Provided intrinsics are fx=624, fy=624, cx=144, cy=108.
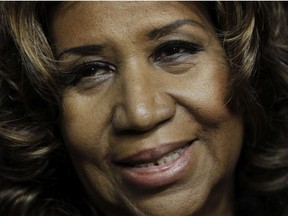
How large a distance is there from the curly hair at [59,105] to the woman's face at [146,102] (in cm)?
6

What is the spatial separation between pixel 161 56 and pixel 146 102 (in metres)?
0.17

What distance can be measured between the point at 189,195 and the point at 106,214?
35cm

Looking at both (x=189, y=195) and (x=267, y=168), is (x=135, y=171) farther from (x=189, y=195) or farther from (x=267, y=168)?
(x=267, y=168)

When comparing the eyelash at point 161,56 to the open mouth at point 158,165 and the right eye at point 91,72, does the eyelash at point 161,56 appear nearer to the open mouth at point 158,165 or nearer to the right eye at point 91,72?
the right eye at point 91,72

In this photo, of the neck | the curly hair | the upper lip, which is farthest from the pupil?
the neck

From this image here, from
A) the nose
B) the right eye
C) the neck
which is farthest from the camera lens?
the neck

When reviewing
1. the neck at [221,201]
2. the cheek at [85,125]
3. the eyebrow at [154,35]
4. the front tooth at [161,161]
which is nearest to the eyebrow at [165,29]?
the eyebrow at [154,35]

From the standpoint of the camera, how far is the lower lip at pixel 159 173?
187cm

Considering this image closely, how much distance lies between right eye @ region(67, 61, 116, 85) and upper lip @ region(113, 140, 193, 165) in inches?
10.0

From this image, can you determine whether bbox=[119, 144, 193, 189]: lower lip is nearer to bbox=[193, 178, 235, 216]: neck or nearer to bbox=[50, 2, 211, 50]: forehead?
bbox=[193, 178, 235, 216]: neck

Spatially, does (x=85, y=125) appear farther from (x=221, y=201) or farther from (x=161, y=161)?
(x=221, y=201)

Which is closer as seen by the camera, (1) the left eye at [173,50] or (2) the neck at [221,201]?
(1) the left eye at [173,50]

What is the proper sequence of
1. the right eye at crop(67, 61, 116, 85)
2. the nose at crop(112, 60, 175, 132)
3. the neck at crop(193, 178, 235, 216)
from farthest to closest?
the neck at crop(193, 178, 235, 216), the right eye at crop(67, 61, 116, 85), the nose at crop(112, 60, 175, 132)

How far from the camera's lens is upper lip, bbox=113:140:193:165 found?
184 cm
